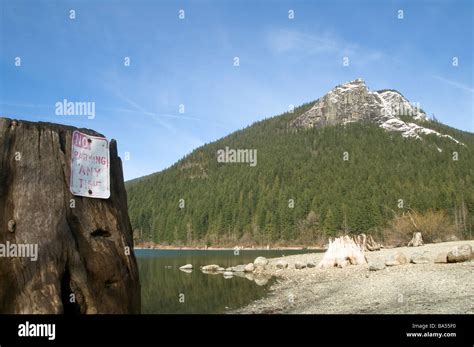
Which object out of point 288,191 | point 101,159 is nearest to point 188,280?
point 101,159

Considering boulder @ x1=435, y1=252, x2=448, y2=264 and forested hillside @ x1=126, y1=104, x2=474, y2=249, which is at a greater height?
forested hillside @ x1=126, y1=104, x2=474, y2=249

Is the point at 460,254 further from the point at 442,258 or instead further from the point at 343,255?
the point at 343,255

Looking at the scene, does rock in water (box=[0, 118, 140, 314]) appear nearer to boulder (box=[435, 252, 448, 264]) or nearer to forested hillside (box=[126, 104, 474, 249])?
boulder (box=[435, 252, 448, 264])

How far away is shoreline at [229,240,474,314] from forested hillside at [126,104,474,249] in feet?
249

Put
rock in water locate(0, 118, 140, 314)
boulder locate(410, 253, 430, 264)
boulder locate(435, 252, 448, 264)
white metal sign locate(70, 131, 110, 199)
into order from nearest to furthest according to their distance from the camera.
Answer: rock in water locate(0, 118, 140, 314), white metal sign locate(70, 131, 110, 199), boulder locate(435, 252, 448, 264), boulder locate(410, 253, 430, 264)

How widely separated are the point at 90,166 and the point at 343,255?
1299 inches

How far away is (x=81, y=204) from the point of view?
6738 mm

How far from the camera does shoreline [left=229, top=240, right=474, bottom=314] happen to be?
48.1 feet

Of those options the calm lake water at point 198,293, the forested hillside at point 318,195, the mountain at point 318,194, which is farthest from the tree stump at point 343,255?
the mountain at point 318,194

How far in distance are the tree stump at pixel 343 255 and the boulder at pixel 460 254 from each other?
30.5 feet

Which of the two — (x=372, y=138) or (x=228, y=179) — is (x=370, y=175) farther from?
(x=228, y=179)

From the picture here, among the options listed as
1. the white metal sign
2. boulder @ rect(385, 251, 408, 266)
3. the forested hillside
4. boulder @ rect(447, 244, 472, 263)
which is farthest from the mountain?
the white metal sign
